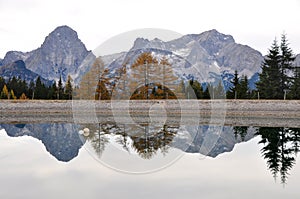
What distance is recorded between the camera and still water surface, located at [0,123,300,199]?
167 inches

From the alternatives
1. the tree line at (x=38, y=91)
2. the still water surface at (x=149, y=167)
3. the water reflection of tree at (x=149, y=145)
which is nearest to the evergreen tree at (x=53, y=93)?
the tree line at (x=38, y=91)

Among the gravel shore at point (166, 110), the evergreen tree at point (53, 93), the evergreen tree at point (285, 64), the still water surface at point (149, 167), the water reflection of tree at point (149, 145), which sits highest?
the evergreen tree at point (285, 64)

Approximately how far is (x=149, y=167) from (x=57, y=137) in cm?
440

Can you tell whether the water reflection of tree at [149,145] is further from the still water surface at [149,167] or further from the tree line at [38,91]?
the tree line at [38,91]

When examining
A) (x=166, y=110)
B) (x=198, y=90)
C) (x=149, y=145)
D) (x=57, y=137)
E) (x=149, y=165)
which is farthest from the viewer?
(x=198, y=90)

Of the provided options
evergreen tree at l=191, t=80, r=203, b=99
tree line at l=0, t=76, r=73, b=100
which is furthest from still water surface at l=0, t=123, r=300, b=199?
tree line at l=0, t=76, r=73, b=100

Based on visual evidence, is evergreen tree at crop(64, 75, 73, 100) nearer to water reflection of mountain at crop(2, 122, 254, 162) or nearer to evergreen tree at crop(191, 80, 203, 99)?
evergreen tree at crop(191, 80, 203, 99)

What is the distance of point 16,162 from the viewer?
19.1 feet

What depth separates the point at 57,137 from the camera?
29.2 feet

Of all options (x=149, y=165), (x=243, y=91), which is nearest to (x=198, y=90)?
(x=243, y=91)

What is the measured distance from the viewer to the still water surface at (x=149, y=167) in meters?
4.24

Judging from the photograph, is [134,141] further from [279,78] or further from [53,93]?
[53,93]

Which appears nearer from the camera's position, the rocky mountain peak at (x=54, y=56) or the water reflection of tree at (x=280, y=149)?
the water reflection of tree at (x=280, y=149)

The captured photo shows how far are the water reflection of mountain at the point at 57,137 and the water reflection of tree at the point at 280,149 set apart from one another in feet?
11.7
